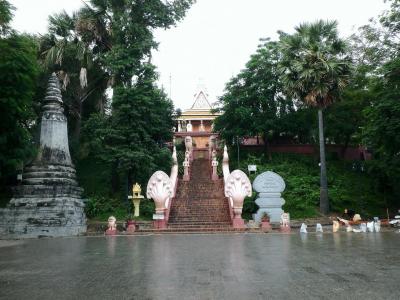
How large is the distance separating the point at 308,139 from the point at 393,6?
15.0 metres

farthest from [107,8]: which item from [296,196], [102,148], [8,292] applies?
[8,292]

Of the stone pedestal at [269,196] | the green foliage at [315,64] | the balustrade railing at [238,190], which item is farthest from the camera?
the green foliage at [315,64]

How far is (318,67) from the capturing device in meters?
21.5

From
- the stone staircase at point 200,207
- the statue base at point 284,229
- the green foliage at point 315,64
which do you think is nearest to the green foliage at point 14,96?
the stone staircase at point 200,207

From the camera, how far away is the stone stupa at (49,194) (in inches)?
610

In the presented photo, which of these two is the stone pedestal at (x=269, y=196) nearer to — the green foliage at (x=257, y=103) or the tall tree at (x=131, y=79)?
the tall tree at (x=131, y=79)

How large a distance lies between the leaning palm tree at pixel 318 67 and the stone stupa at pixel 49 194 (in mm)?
11618

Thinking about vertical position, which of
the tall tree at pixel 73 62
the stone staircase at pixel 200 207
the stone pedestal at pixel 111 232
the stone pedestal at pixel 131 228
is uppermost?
the tall tree at pixel 73 62

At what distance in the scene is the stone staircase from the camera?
56.9 feet

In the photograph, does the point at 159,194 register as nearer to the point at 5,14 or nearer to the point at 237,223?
the point at 237,223

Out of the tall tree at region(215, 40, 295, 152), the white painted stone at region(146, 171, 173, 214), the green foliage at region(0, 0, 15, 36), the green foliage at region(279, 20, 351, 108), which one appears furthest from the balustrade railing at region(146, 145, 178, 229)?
the tall tree at region(215, 40, 295, 152)

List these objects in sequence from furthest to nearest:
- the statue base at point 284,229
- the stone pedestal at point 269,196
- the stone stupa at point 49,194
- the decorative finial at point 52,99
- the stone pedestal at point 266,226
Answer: the stone pedestal at point 269,196 < the decorative finial at point 52,99 < the stone pedestal at point 266,226 < the statue base at point 284,229 < the stone stupa at point 49,194

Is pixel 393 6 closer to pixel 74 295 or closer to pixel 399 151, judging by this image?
Result: pixel 399 151

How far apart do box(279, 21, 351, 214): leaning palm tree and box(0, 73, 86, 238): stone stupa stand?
1162cm
